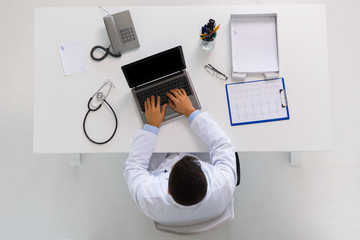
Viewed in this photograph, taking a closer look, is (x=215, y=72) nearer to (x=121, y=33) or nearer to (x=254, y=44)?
(x=254, y=44)

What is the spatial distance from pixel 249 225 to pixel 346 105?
1057 mm

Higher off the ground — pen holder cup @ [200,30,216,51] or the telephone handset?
the telephone handset

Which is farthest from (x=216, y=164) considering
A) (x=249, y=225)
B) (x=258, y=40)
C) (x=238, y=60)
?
(x=249, y=225)

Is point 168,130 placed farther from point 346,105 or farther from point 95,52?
point 346,105

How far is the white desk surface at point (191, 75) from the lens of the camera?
1318 mm

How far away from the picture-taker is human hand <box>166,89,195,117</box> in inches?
51.3

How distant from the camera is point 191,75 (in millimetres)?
1353

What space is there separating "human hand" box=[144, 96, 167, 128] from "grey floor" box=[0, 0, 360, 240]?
81 cm

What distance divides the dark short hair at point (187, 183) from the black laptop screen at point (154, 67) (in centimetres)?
45

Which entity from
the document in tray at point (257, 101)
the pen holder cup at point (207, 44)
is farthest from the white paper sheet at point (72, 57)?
the document in tray at point (257, 101)

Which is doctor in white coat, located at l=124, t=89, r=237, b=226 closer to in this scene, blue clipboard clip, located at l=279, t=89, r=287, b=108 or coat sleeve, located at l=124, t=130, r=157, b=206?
coat sleeve, located at l=124, t=130, r=157, b=206

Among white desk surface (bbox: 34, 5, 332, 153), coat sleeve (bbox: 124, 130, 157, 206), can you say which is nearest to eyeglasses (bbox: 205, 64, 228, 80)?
white desk surface (bbox: 34, 5, 332, 153)

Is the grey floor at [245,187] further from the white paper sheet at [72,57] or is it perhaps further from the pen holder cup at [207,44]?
the pen holder cup at [207,44]

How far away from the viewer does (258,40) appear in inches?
53.0
